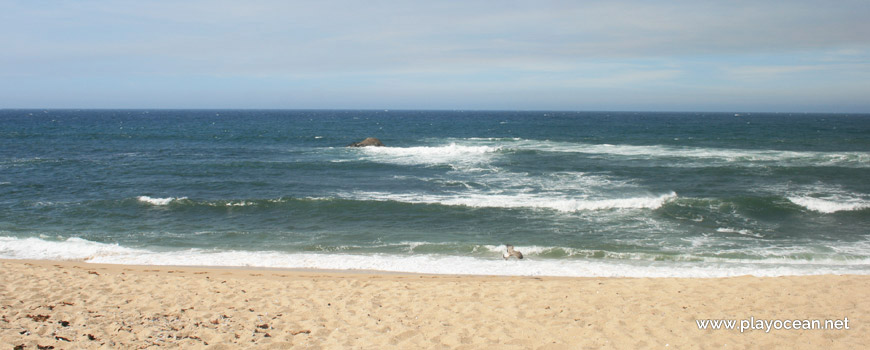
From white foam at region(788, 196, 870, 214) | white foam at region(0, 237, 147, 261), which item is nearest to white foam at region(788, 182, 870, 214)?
white foam at region(788, 196, 870, 214)

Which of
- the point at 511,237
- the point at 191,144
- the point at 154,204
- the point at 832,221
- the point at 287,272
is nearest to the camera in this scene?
the point at 287,272

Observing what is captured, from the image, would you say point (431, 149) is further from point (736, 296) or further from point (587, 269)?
point (736, 296)

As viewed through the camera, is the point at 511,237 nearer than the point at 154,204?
Yes

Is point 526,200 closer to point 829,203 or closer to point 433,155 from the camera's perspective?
point 829,203

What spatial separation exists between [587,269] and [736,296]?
3723 mm

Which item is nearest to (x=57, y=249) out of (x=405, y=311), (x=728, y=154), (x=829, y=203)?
(x=405, y=311)

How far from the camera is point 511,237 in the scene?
592 inches

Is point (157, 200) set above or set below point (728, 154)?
→ below

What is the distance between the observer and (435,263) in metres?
12.8

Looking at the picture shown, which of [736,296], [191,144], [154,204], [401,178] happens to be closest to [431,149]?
[401,178]

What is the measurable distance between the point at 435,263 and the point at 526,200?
8114 mm

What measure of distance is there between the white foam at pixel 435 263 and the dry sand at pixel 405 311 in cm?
178

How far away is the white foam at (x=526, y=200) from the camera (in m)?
18.7

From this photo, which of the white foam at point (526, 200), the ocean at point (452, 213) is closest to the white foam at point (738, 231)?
the ocean at point (452, 213)
